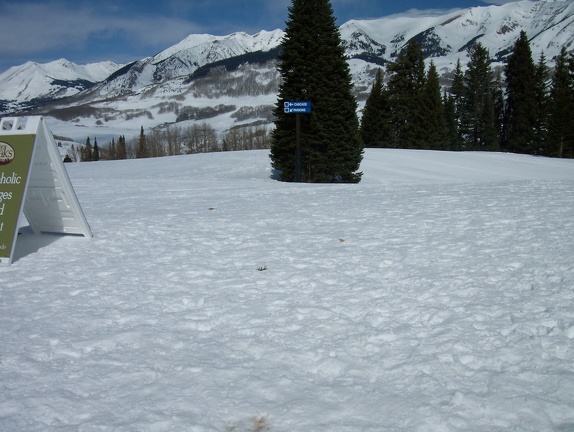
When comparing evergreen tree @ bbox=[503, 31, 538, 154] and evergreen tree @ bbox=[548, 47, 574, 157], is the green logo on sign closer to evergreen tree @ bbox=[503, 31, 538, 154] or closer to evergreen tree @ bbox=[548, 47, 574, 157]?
evergreen tree @ bbox=[548, 47, 574, 157]

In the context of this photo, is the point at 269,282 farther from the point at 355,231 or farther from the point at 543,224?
the point at 543,224

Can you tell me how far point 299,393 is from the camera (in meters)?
2.96

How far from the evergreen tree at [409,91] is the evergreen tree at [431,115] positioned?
367 mm

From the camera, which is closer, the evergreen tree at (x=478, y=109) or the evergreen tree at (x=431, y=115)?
the evergreen tree at (x=431, y=115)

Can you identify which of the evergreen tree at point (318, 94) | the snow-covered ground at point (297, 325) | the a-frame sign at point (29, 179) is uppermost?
the evergreen tree at point (318, 94)

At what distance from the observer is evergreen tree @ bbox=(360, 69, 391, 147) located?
39.9 meters

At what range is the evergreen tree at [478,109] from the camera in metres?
49.2

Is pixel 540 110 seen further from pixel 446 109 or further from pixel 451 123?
pixel 446 109

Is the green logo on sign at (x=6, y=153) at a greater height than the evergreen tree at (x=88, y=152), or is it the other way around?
the evergreen tree at (x=88, y=152)

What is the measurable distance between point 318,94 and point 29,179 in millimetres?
17228

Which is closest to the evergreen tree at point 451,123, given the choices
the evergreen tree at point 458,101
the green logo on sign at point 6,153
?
the evergreen tree at point 458,101

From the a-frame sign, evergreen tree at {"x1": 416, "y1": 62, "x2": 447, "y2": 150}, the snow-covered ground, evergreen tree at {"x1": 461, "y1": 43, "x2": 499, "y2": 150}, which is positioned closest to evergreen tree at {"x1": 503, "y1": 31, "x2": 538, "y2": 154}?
evergreen tree at {"x1": 461, "y1": 43, "x2": 499, "y2": 150}

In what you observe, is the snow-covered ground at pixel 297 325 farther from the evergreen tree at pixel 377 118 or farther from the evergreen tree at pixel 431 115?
the evergreen tree at pixel 431 115

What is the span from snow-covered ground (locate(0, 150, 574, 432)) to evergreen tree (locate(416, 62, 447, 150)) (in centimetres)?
3389
